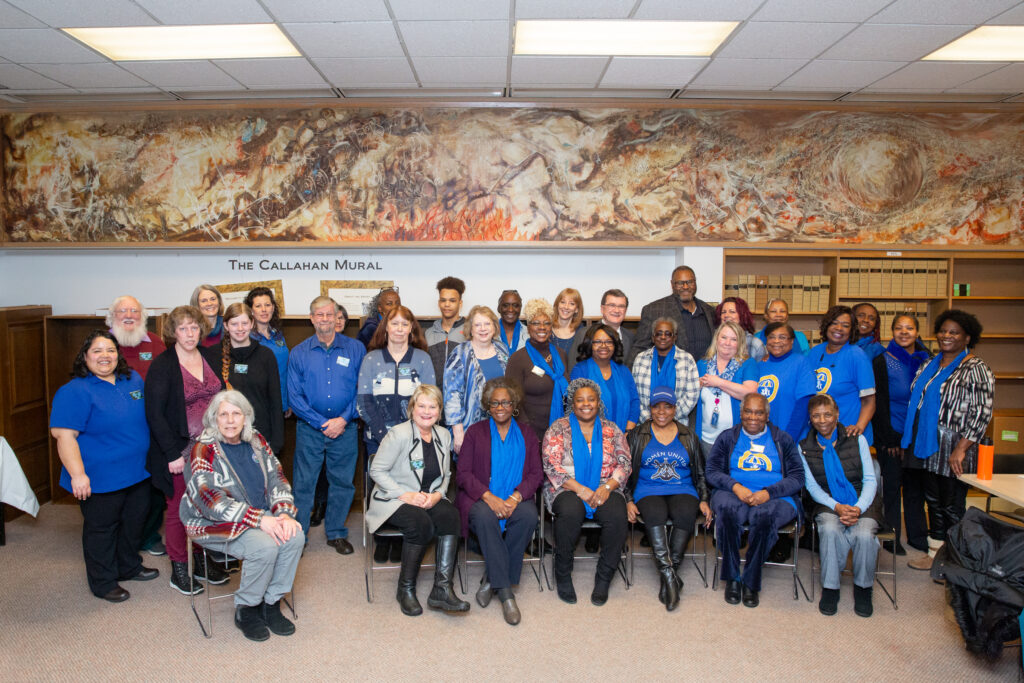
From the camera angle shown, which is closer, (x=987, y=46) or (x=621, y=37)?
(x=621, y=37)

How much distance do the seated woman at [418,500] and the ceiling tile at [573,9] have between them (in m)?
2.25

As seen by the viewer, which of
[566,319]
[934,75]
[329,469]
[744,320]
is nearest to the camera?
[329,469]

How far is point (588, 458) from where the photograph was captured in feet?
12.4

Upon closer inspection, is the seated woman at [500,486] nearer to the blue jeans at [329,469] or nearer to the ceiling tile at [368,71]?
the blue jeans at [329,469]

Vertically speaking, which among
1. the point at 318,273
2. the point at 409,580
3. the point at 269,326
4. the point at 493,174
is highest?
the point at 493,174

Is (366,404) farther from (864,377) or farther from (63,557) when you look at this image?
(864,377)

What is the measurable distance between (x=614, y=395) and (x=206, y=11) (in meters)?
3.36

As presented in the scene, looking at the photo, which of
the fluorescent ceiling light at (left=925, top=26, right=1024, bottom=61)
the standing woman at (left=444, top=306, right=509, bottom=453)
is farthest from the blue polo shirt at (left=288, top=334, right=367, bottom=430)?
the fluorescent ceiling light at (left=925, top=26, right=1024, bottom=61)

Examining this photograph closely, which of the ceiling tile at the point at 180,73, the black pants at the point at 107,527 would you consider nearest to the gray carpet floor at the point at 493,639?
the black pants at the point at 107,527

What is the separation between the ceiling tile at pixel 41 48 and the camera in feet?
13.1

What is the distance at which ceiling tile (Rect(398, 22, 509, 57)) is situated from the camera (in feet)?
12.8

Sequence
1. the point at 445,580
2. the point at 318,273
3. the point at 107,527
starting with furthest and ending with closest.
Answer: the point at 318,273
the point at 107,527
the point at 445,580

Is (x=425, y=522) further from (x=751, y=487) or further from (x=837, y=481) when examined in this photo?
(x=837, y=481)

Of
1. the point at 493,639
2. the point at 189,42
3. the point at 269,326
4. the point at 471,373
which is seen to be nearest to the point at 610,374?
the point at 471,373
